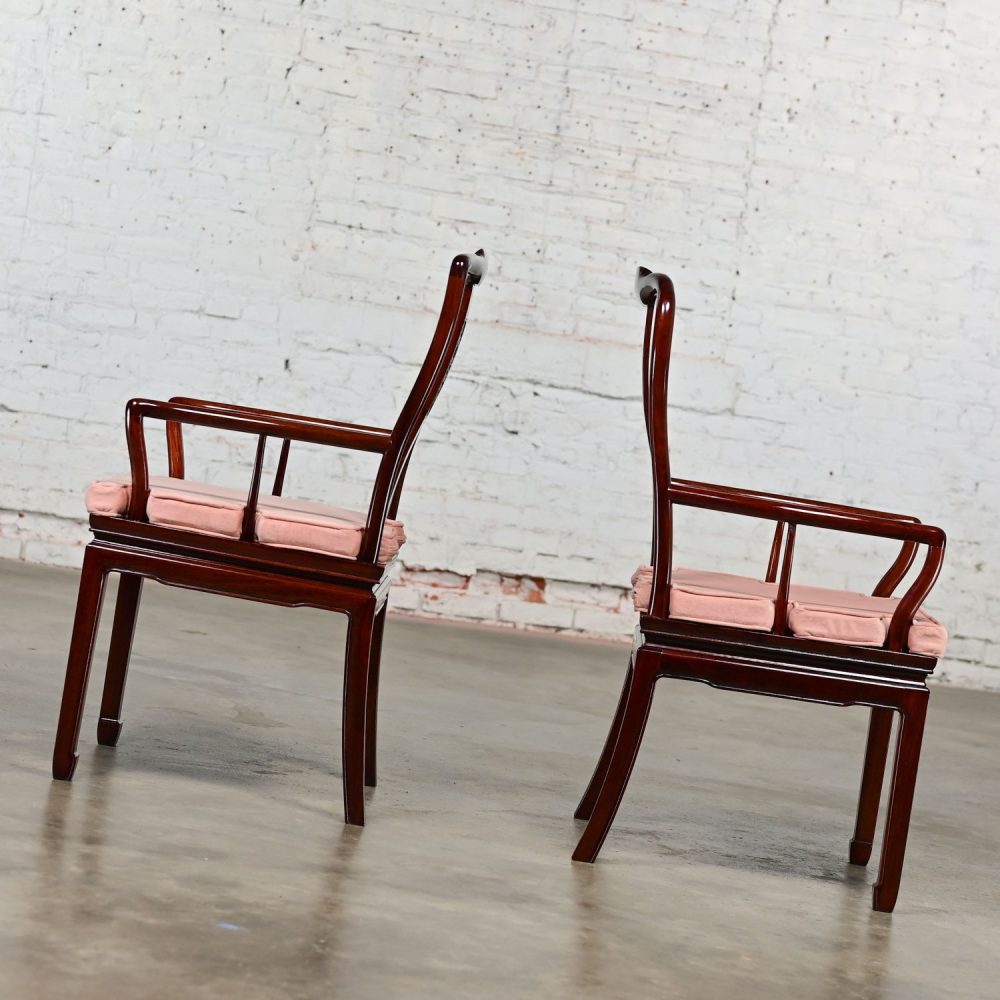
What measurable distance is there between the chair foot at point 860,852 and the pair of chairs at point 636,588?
0.28 meters

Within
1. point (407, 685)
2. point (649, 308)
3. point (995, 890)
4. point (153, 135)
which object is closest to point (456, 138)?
point (153, 135)

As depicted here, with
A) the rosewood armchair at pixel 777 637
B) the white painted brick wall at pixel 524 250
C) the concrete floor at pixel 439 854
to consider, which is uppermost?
the white painted brick wall at pixel 524 250

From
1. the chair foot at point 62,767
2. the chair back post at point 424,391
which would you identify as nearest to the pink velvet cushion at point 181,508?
the chair back post at point 424,391

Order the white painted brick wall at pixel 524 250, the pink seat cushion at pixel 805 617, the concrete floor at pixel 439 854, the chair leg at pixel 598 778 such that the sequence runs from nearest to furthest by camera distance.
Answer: the concrete floor at pixel 439 854, the pink seat cushion at pixel 805 617, the chair leg at pixel 598 778, the white painted brick wall at pixel 524 250

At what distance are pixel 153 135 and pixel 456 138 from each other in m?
1.14

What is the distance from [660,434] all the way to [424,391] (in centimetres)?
42

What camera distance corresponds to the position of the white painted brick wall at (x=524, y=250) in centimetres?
475

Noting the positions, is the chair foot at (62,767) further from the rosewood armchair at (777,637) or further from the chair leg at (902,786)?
the chair leg at (902,786)

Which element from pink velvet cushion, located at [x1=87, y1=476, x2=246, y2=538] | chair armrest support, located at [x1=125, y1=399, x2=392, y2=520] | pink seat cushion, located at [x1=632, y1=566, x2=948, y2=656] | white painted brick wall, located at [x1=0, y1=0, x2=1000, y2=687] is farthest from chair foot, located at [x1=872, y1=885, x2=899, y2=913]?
white painted brick wall, located at [x1=0, y1=0, x2=1000, y2=687]

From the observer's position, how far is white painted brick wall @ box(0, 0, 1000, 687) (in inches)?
187

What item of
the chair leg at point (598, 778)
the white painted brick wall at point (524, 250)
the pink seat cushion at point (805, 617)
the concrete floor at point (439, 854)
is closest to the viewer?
the concrete floor at point (439, 854)

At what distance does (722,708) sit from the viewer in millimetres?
4027

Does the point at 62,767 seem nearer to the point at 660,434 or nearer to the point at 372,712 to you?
the point at 372,712

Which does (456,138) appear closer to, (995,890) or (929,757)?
(929,757)
